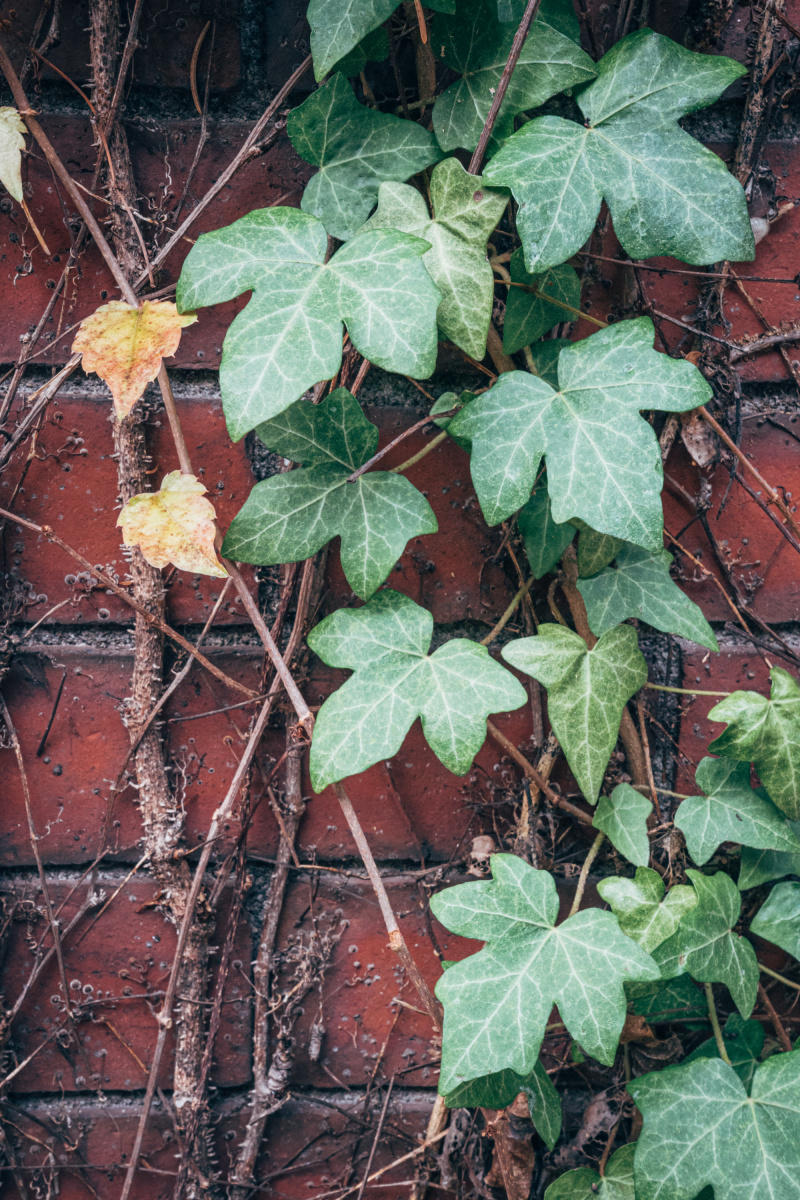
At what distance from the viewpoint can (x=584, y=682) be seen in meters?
0.65

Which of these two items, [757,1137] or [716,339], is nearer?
[757,1137]

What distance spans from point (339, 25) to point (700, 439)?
49 cm

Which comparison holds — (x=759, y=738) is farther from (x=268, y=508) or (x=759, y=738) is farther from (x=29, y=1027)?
(x=29, y=1027)

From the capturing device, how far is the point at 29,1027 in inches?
30.0

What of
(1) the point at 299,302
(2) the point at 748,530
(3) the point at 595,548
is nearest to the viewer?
(1) the point at 299,302

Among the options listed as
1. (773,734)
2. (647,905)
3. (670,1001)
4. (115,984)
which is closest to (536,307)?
(773,734)

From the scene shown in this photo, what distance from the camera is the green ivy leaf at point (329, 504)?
2.06 ft

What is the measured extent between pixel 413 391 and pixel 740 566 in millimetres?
384

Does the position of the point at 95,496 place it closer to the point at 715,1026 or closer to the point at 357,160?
the point at 357,160

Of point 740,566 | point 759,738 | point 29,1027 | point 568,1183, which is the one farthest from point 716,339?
point 29,1027

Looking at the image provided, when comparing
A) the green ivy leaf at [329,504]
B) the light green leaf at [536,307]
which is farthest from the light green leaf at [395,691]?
the light green leaf at [536,307]

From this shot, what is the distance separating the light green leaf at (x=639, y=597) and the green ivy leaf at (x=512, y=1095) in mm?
396

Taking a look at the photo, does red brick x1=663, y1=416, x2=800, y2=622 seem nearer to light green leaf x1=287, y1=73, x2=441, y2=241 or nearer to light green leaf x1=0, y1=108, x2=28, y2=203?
light green leaf x1=287, y1=73, x2=441, y2=241

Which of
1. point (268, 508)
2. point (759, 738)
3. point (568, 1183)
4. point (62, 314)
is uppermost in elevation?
point (62, 314)
